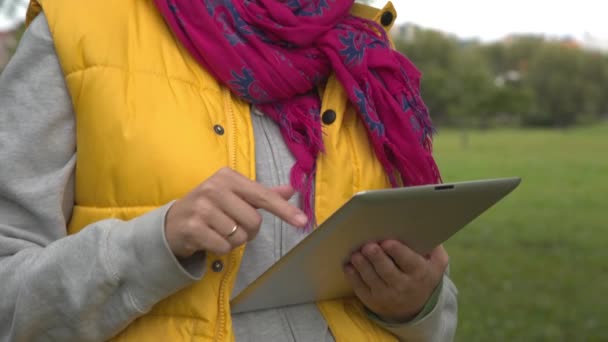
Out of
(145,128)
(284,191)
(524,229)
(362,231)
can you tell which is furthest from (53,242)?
(524,229)

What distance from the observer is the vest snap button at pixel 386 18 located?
5.07 ft

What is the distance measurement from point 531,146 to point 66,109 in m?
30.2

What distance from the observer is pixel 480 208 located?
129 cm

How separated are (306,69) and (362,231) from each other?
0.39 m


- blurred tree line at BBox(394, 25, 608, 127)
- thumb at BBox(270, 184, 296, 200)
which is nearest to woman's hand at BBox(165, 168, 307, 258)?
thumb at BBox(270, 184, 296, 200)

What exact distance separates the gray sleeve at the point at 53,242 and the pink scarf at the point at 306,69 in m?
0.25

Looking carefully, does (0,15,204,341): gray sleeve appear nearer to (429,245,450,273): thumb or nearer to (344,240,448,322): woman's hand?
(344,240,448,322): woman's hand

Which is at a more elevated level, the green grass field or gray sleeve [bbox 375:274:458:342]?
gray sleeve [bbox 375:274:458:342]

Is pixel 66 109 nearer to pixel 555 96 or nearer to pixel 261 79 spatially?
pixel 261 79

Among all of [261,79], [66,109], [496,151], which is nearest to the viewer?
[66,109]

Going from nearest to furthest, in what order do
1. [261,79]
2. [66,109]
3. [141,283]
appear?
[141,283], [66,109], [261,79]

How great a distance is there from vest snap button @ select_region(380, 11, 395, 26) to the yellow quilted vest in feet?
1.28

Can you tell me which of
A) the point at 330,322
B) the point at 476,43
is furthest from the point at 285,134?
the point at 476,43

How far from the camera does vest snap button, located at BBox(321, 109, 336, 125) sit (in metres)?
1.42
